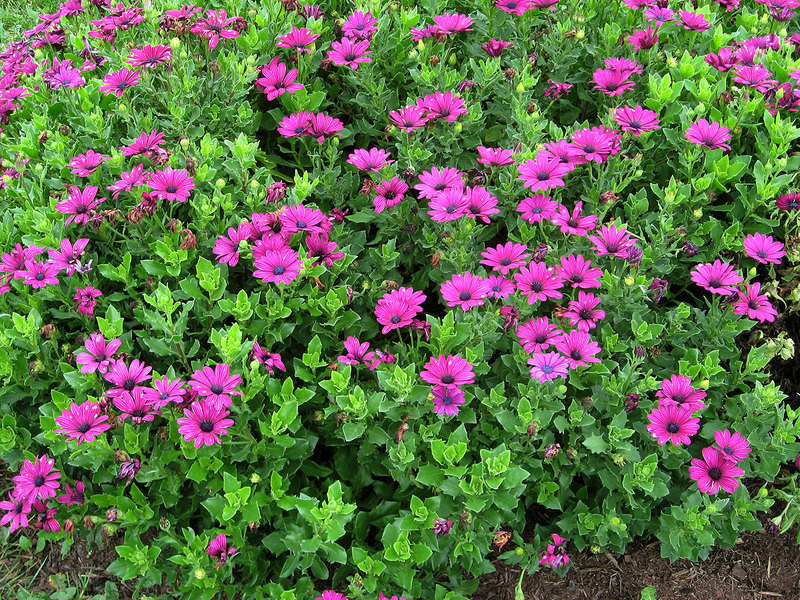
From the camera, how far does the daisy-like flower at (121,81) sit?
314 centimetres

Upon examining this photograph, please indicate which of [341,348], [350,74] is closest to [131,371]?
[341,348]

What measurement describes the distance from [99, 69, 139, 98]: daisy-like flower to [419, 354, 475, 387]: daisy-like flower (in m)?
1.89

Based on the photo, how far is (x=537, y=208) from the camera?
2.76 meters

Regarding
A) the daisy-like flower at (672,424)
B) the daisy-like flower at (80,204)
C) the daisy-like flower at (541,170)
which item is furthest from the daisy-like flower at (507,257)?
the daisy-like flower at (80,204)

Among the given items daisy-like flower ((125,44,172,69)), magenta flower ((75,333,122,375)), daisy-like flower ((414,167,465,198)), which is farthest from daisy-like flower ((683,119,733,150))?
magenta flower ((75,333,122,375))

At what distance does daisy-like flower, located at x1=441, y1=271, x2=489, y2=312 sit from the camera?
255 centimetres

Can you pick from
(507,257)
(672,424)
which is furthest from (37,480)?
(672,424)

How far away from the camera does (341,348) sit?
2840 mm

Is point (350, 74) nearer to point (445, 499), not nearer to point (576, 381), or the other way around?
point (576, 381)

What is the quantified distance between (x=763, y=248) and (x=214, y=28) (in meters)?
2.59

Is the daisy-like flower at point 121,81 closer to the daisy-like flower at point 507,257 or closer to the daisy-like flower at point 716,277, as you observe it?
the daisy-like flower at point 507,257

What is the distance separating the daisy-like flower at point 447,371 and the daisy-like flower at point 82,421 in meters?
1.11

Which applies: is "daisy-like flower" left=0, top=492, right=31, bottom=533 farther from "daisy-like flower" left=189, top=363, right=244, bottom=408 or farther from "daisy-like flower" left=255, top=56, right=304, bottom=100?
"daisy-like flower" left=255, top=56, right=304, bottom=100

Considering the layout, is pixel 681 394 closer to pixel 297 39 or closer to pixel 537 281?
pixel 537 281
